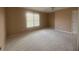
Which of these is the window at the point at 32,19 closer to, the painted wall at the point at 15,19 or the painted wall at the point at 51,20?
the painted wall at the point at 15,19

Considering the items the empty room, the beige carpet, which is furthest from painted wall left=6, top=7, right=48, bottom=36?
the beige carpet

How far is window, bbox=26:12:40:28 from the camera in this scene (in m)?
1.71

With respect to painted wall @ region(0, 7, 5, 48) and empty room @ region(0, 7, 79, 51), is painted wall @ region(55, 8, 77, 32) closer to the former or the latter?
empty room @ region(0, 7, 79, 51)

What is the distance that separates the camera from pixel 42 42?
5.54 feet

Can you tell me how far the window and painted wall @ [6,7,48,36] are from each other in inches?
2.4

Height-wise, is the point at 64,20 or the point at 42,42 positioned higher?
the point at 64,20

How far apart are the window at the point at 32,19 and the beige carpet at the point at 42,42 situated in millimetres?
161

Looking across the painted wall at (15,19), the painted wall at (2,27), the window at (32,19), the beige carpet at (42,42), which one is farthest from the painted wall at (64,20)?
the painted wall at (2,27)

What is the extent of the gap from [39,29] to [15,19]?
1.38 ft

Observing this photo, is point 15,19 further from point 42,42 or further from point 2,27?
point 42,42

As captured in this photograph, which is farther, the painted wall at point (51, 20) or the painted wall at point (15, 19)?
the painted wall at point (51, 20)

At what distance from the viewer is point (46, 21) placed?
1.75 metres

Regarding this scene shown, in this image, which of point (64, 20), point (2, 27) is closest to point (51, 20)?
point (64, 20)

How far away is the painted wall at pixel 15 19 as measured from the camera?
163 centimetres
